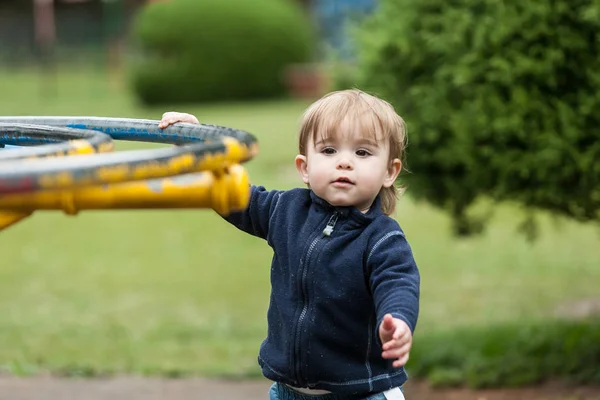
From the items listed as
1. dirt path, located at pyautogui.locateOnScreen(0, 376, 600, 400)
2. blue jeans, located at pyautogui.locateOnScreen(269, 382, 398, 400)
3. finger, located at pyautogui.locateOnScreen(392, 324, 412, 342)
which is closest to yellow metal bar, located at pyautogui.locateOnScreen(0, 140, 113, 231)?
finger, located at pyautogui.locateOnScreen(392, 324, 412, 342)

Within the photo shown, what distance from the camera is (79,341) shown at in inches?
224

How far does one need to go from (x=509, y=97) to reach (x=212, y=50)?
1655 cm

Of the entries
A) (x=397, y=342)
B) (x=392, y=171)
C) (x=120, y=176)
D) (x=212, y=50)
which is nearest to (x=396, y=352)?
(x=397, y=342)

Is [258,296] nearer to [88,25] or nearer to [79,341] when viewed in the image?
[79,341]

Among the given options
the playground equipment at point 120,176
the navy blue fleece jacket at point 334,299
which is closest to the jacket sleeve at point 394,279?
the navy blue fleece jacket at point 334,299

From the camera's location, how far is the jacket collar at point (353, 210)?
241 centimetres

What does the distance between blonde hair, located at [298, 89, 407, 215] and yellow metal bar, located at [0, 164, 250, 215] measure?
58 centimetres

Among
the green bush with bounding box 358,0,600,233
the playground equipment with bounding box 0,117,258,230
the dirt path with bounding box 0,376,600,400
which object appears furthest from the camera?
the dirt path with bounding box 0,376,600,400

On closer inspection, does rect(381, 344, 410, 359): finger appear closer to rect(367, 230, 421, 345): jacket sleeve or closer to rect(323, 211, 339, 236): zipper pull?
rect(367, 230, 421, 345): jacket sleeve

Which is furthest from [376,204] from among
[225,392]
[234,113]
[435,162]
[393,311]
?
[234,113]

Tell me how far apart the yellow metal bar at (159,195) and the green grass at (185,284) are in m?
3.25

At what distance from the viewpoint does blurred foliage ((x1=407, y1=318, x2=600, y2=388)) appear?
455 cm

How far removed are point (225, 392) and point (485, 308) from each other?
2.25m

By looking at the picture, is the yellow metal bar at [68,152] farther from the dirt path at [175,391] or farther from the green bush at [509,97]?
the dirt path at [175,391]
